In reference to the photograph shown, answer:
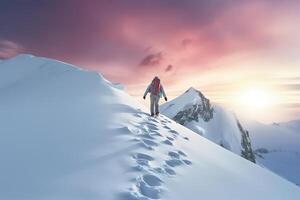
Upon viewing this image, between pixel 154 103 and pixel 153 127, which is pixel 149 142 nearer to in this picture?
pixel 153 127

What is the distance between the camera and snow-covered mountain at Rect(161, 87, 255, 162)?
123 m

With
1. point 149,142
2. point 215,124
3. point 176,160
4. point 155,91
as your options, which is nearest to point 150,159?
point 176,160

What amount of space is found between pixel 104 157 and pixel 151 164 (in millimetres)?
1346

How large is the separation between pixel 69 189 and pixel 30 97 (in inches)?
444

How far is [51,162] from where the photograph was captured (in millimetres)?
10375

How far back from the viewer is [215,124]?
439 ft

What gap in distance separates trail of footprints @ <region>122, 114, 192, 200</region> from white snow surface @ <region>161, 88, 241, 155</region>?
329 feet

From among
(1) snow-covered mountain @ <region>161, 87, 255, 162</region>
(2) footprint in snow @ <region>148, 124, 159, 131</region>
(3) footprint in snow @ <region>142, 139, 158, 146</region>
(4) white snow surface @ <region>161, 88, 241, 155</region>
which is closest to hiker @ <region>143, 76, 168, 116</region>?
(2) footprint in snow @ <region>148, 124, 159, 131</region>

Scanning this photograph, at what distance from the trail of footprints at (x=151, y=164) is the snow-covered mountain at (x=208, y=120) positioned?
10241 centimetres

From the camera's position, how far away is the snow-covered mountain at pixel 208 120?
123 m

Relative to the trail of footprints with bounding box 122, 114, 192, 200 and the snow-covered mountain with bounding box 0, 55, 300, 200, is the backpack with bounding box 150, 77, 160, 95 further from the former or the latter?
the trail of footprints with bounding box 122, 114, 192, 200

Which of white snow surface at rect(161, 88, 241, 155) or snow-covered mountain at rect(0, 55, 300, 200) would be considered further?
white snow surface at rect(161, 88, 241, 155)

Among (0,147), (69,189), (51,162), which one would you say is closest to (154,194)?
(69,189)

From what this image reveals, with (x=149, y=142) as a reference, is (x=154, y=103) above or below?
above
